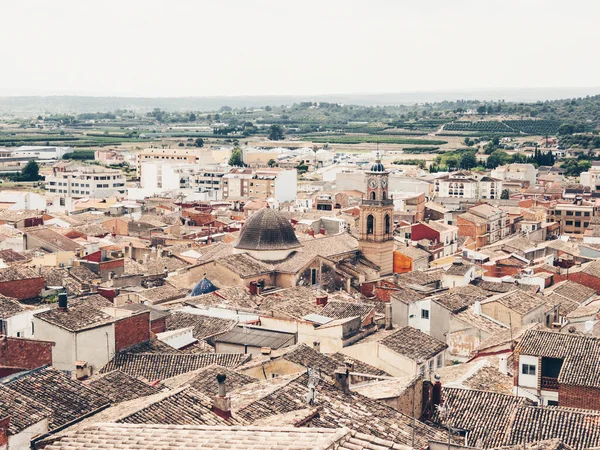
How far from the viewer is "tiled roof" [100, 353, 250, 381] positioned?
21812 millimetres

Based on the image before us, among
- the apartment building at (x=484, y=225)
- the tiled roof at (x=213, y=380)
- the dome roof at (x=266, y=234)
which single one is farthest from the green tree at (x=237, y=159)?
the tiled roof at (x=213, y=380)

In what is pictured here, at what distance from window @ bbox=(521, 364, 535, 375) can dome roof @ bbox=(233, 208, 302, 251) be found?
20664 mm

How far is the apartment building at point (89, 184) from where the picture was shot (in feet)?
303

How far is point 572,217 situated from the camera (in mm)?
69750

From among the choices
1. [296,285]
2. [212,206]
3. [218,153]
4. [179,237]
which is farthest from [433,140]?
[296,285]

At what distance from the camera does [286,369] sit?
2177cm

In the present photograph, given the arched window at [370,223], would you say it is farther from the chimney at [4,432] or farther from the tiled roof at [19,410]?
the chimney at [4,432]

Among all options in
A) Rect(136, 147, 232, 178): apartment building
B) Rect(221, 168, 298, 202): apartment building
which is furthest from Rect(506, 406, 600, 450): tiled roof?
Rect(136, 147, 232, 178): apartment building

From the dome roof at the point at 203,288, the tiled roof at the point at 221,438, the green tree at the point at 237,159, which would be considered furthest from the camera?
the green tree at the point at 237,159

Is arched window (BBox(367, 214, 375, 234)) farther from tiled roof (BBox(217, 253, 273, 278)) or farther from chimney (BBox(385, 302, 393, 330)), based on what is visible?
chimney (BBox(385, 302, 393, 330))

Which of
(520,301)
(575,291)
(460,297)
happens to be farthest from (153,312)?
(575,291)

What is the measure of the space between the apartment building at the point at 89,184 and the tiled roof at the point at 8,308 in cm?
6419

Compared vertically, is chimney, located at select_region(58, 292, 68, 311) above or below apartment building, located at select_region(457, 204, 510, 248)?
above

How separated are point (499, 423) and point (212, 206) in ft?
184
